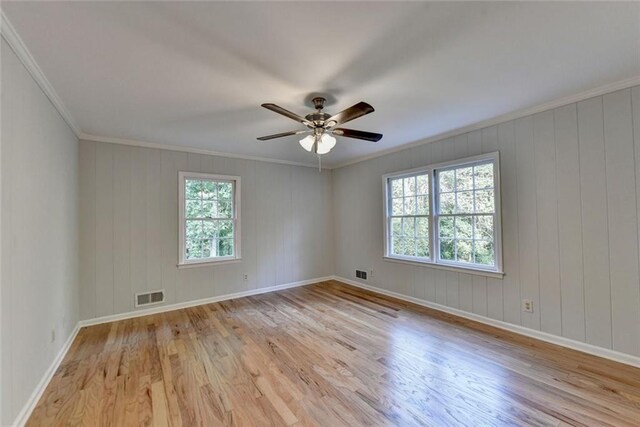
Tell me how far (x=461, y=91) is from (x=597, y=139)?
1.38 metres

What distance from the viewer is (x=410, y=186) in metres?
4.38

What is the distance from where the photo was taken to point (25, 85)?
1.93 metres

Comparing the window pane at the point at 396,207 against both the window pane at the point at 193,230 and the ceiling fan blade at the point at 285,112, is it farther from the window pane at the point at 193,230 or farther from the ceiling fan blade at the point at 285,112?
the window pane at the point at 193,230

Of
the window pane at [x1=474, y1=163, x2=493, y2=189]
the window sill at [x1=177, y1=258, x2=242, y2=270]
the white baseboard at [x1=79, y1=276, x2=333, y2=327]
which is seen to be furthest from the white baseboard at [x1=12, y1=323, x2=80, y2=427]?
the window pane at [x1=474, y1=163, x2=493, y2=189]

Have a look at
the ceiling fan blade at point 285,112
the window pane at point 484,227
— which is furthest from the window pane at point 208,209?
the window pane at point 484,227

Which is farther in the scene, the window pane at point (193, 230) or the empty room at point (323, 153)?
the window pane at point (193, 230)

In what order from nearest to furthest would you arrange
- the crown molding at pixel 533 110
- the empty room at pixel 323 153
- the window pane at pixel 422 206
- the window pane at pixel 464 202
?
the empty room at pixel 323 153 < the crown molding at pixel 533 110 < the window pane at pixel 464 202 < the window pane at pixel 422 206

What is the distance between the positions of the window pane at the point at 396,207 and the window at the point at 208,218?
105 inches

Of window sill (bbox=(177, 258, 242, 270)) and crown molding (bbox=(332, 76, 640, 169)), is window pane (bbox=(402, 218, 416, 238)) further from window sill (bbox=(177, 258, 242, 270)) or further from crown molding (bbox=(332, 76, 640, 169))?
window sill (bbox=(177, 258, 242, 270))

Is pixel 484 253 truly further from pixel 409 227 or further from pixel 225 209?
pixel 225 209

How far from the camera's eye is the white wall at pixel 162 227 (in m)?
3.60

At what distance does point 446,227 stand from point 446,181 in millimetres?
651

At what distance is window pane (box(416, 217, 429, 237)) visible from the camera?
4098 mm

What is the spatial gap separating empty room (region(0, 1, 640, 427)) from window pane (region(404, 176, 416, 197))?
3 cm
